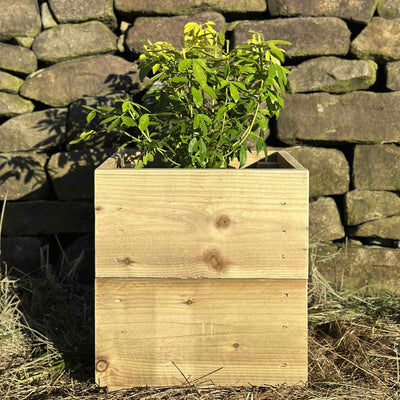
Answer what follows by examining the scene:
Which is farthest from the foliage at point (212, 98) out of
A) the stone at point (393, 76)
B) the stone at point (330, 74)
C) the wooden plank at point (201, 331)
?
the stone at point (393, 76)

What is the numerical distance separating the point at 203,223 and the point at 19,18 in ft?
5.21

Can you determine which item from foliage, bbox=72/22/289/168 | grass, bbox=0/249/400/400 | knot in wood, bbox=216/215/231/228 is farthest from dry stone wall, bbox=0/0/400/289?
knot in wood, bbox=216/215/231/228

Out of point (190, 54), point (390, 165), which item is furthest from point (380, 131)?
point (190, 54)

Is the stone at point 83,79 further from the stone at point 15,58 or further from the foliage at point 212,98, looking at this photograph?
the foliage at point 212,98

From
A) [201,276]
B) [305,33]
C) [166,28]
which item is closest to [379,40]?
[305,33]

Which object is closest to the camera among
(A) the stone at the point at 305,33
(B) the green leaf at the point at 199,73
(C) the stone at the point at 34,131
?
(B) the green leaf at the point at 199,73

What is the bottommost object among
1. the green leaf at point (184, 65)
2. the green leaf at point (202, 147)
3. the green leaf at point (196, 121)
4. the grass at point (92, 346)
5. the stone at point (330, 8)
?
the grass at point (92, 346)

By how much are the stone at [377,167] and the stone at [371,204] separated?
3 centimetres

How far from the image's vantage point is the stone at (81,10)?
2619 millimetres

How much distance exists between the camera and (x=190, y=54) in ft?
6.08

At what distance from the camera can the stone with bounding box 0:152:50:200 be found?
2660 millimetres

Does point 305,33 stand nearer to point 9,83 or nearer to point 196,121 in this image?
point 196,121

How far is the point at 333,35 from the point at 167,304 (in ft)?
5.06

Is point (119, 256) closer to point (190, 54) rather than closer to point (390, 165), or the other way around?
point (190, 54)
